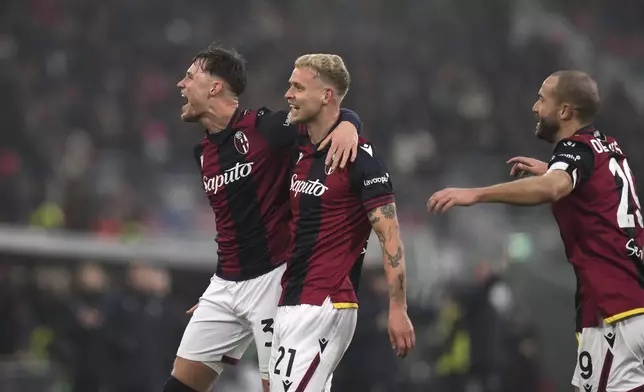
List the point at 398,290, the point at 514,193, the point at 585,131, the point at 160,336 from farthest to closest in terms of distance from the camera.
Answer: the point at 160,336 → the point at 585,131 → the point at 398,290 → the point at 514,193

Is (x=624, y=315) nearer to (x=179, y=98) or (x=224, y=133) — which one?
(x=224, y=133)

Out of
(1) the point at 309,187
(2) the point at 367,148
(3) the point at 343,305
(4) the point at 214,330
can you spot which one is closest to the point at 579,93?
(2) the point at 367,148

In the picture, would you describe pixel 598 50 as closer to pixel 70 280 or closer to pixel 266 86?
pixel 266 86

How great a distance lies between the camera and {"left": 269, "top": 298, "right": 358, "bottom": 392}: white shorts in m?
5.77

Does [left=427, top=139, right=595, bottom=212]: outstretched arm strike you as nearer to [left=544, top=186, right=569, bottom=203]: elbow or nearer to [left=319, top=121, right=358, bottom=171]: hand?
[left=544, top=186, right=569, bottom=203]: elbow

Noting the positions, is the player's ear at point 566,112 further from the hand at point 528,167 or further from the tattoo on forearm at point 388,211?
the tattoo on forearm at point 388,211

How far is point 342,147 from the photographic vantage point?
19.3ft

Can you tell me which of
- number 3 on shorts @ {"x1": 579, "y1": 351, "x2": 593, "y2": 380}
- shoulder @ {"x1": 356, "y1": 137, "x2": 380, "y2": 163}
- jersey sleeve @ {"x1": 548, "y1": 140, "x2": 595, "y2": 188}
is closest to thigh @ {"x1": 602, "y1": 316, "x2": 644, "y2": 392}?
number 3 on shorts @ {"x1": 579, "y1": 351, "x2": 593, "y2": 380}

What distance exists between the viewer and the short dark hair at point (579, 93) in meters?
5.95

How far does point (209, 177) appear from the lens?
6.63 meters

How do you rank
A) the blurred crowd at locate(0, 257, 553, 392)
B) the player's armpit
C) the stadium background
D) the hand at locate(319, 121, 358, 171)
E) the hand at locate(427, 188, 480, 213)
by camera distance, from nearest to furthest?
the hand at locate(427, 188, 480, 213) → the player's armpit → the hand at locate(319, 121, 358, 171) → the blurred crowd at locate(0, 257, 553, 392) → the stadium background

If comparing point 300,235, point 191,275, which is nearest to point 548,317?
point 191,275

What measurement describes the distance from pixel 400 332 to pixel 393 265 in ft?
1.13

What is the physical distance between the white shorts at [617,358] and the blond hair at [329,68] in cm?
184
